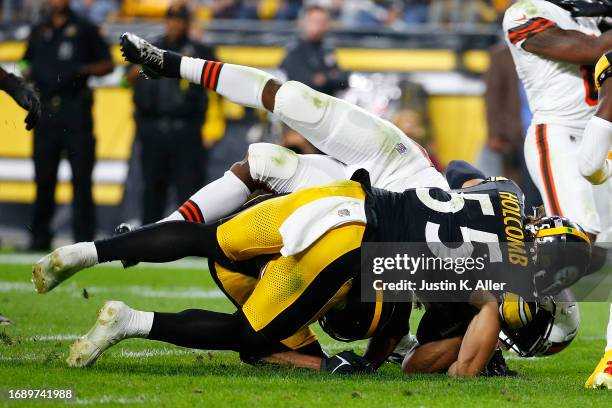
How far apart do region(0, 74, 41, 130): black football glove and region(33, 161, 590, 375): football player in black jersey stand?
1354 mm

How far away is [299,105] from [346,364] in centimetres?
121

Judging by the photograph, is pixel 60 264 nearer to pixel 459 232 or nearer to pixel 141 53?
pixel 141 53

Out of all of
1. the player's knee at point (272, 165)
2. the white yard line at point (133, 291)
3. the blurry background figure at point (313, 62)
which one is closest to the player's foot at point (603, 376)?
the player's knee at point (272, 165)

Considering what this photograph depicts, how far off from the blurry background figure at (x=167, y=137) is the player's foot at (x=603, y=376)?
565 centimetres

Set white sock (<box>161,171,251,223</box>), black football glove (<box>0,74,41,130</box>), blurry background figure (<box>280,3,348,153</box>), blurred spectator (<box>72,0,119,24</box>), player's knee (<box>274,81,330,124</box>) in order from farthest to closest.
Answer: blurred spectator (<box>72,0,119,24</box>)
blurry background figure (<box>280,3,348,153</box>)
black football glove (<box>0,74,41,130</box>)
white sock (<box>161,171,251,223</box>)
player's knee (<box>274,81,330,124</box>)

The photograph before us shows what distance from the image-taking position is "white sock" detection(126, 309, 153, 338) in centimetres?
439

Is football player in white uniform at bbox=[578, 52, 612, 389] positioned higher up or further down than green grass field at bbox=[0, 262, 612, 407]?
higher up

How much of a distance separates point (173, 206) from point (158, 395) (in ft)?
23.2

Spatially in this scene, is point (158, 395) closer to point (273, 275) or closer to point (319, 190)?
point (273, 275)

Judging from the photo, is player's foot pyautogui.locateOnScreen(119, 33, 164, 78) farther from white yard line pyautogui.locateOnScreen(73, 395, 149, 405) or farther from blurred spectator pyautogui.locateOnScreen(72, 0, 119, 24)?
blurred spectator pyautogui.locateOnScreen(72, 0, 119, 24)

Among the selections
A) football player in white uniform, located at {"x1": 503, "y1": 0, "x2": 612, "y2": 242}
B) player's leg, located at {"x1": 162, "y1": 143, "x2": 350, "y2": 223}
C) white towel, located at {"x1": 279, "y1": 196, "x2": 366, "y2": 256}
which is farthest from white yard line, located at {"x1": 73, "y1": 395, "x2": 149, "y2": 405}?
football player in white uniform, located at {"x1": 503, "y1": 0, "x2": 612, "y2": 242}

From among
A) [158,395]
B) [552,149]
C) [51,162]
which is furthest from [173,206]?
[158,395]

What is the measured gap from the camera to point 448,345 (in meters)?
4.65

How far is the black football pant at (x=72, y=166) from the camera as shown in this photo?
9.40 metres
